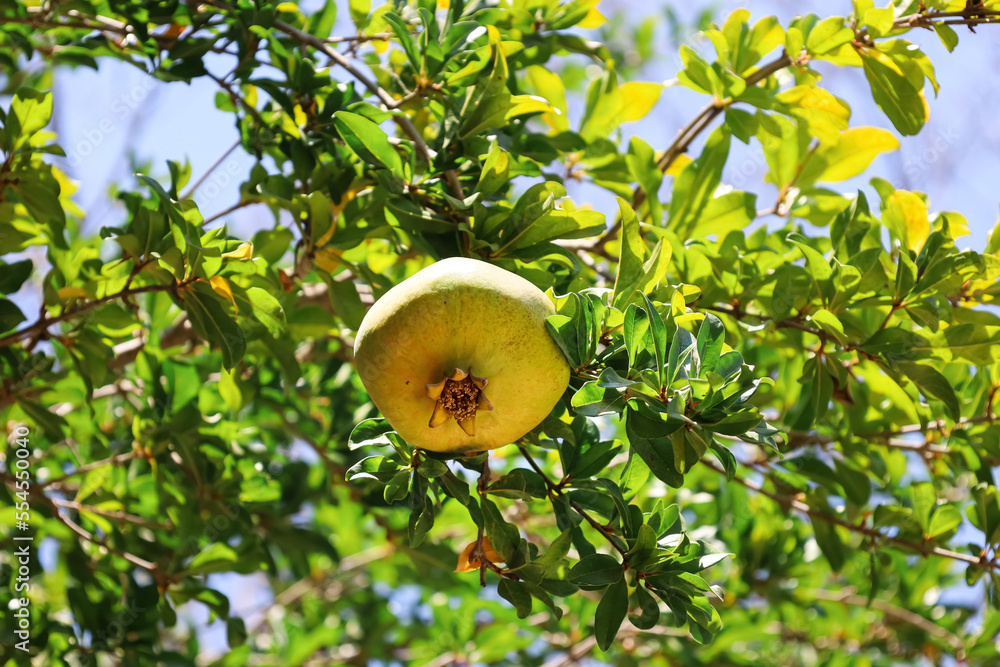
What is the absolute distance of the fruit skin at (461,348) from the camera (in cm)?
106

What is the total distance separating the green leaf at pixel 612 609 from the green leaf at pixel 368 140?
2.70ft

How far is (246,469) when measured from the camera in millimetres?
2139

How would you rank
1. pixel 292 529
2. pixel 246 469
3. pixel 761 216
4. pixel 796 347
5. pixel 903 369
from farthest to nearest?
pixel 292 529, pixel 246 469, pixel 761 216, pixel 796 347, pixel 903 369

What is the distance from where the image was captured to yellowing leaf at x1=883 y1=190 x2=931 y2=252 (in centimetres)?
165

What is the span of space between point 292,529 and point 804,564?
5.80 ft

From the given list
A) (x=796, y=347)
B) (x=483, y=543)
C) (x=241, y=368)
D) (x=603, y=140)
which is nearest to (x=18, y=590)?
(x=241, y=368)

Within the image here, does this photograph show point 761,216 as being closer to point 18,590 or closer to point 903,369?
point 903,369

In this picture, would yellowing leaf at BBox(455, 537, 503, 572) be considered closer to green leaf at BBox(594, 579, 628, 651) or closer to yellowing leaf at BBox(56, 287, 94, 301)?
green leaf at BBox(594, 579, 628, 651)

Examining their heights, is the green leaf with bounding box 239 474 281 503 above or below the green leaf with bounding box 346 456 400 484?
below

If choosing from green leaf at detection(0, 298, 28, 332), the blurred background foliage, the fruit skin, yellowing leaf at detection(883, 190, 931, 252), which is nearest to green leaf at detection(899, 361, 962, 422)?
the blurred background foliage

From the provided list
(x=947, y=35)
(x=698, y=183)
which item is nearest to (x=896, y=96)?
(x=947, y=35)

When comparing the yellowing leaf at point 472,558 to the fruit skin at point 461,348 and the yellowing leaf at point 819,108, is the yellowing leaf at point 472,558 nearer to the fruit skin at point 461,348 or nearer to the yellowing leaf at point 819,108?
the fruit skin at point 461,348

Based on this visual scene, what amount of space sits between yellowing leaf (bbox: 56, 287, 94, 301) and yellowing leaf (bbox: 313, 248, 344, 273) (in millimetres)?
566

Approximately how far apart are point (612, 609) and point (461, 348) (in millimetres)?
544
